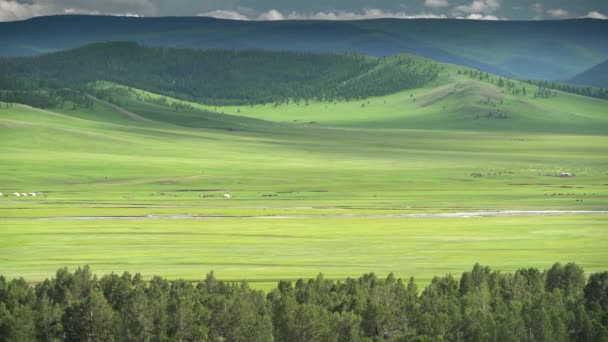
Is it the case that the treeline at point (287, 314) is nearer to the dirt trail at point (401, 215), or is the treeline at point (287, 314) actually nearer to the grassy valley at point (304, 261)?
the grassy valley at point (304, 261)

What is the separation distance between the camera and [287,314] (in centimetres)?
5216

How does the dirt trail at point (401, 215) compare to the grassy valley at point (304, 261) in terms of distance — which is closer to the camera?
the grassy valley at point (304, 261)

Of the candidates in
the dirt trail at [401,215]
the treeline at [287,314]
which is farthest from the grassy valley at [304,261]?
the dirt trail at [401,215]

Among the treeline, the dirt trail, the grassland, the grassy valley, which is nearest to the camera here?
the treeline

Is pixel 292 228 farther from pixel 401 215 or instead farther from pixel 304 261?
pixel 304 261

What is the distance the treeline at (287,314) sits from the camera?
5116 cm

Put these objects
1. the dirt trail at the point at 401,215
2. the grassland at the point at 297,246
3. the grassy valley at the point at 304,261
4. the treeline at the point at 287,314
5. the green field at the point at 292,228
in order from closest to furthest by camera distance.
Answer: the treeline at the point at 287,314 < the grassy valley at the point at 304,261 < the grassland at the point at 297,246 < the green field at the point at 292,228 < the dirt trail at the point at 401,215

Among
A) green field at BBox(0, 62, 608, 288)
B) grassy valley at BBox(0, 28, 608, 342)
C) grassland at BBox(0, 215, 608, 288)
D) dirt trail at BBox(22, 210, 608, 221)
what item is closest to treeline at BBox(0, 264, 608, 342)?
grassy valley at BBox(0, 28, 608, 342)

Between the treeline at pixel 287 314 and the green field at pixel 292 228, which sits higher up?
the treeline at pixel 287 314

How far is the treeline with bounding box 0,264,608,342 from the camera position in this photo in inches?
2014

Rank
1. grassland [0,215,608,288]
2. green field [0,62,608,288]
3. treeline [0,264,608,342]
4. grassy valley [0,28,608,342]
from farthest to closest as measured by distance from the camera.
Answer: green field [0,62,608,288] → grassland [0,215,608,288] → grassy valley [0,28,608,342] → treeline [0,264,608,342]

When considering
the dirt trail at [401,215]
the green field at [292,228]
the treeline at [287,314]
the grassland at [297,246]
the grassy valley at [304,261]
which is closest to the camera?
the treeline at [287,314]

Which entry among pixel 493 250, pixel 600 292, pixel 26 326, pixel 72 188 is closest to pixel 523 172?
pixel 72 188

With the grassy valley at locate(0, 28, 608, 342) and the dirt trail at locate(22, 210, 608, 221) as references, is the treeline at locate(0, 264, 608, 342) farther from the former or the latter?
the dirt trail at locate(22, 210, 608, 221)
